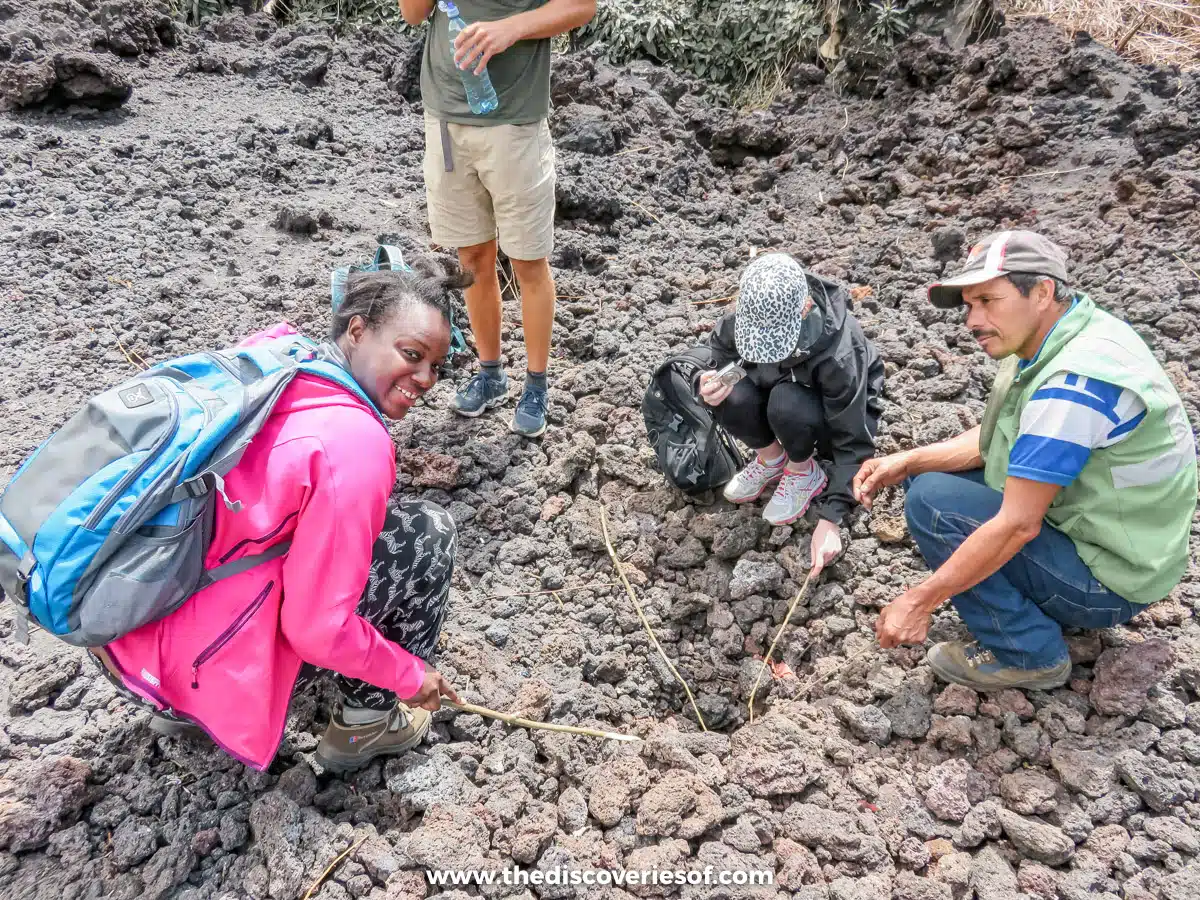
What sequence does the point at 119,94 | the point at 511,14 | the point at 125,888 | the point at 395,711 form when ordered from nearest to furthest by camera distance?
the point at 125,888 < the point at 395,711 < the point at 511,14 < the point at 119,94

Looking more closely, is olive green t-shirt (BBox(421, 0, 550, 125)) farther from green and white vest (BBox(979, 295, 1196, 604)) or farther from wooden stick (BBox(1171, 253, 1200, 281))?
wooden stick (BBox(1171, 253, 1200, 281))

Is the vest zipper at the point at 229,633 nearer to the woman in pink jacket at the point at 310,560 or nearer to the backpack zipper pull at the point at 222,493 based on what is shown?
the woman in pink jacket at the point at 310,560

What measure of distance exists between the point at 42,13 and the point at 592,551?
571cm

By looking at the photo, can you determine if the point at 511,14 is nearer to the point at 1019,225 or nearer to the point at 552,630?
the point at 552,630

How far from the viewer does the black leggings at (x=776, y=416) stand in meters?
2.63

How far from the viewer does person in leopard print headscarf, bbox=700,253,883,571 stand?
2379 millimetres

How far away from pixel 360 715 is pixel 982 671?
170cm

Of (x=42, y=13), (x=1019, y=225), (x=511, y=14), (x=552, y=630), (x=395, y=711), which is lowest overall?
(x=552, y=630)

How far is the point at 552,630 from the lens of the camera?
2.70 m

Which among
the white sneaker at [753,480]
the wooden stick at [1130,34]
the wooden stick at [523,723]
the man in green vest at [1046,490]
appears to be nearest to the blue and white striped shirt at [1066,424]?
the man in green vest at [1046,490]

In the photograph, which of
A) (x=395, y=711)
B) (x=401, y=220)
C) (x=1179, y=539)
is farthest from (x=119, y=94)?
(x=1179, y=539)

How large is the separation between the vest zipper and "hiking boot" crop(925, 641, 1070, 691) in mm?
1833

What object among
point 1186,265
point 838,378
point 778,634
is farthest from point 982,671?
point 1186,265

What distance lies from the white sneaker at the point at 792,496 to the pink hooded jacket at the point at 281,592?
151 cm
